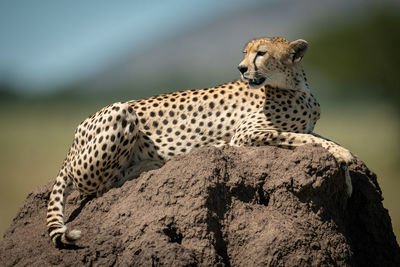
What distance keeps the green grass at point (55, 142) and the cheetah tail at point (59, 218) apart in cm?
784

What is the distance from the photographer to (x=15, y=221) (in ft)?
20.8

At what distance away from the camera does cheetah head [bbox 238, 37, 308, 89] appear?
6.09 m

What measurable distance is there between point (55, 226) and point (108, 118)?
1034 mm

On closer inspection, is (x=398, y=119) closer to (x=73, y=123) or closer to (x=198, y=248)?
(x=198, y=248)

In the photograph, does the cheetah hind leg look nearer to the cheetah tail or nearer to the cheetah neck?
the cheetah tail

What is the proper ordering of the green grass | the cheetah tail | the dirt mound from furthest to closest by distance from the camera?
the green grass → the cheetah tail → the dirt mound

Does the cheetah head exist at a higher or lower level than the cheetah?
higher

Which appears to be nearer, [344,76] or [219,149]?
[219,149]

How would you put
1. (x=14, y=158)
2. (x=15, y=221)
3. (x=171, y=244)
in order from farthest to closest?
(x=14, y=158), (x=15, y=221), (x=171, y=244)

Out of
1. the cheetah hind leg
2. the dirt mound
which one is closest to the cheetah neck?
the dirt mound

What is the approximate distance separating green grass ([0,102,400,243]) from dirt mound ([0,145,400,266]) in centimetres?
741

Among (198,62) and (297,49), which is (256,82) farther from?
(198,62)

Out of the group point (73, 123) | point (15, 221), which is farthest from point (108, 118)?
point (73, 123)

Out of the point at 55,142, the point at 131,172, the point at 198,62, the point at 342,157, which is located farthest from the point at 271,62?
the point at 198,62
